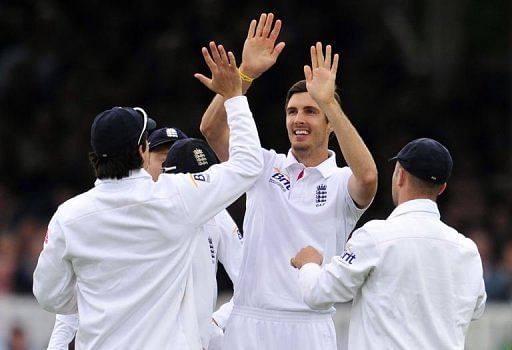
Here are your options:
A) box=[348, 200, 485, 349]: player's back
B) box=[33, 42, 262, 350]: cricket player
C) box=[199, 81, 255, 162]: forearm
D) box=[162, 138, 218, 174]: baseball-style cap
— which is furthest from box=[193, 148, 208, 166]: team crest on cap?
box=[348, 200, 485, 349]: player's back

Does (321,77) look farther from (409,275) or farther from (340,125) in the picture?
(409,275)

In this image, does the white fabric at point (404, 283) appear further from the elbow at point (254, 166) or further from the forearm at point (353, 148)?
the elbow at point (254, 166)

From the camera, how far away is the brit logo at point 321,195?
727 centimetres

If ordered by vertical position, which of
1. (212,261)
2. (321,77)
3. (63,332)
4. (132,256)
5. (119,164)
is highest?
(321,77)

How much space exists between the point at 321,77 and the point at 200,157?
2.43 ft

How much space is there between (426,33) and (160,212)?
11.7 m

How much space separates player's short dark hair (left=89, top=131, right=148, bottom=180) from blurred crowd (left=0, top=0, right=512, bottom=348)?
7353mm

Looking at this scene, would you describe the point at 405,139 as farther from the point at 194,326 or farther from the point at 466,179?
the point at 194,326

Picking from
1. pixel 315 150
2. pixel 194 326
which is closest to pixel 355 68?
pixel 315 150

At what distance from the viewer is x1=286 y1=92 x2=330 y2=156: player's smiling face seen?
733 centimetres

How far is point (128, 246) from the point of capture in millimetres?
6461

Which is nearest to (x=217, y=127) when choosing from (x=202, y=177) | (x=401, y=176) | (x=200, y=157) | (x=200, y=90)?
(x=200, y=157)

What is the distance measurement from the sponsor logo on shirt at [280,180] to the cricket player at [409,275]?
721 millimetres

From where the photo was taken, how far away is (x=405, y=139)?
15844mm
